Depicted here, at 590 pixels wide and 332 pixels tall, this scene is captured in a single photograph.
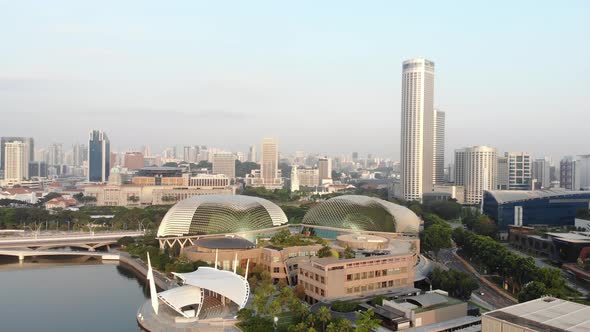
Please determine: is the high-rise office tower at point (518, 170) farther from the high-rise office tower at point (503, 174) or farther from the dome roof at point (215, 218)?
the dome roof at point (215, 218)

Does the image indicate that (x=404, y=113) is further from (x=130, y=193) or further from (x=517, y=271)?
(x=517, y=271)

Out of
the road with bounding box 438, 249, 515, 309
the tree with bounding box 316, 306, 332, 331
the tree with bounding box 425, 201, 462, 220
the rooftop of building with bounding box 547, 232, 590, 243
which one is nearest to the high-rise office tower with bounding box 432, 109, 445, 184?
the tree with bounding box 425, 201, 462, 220

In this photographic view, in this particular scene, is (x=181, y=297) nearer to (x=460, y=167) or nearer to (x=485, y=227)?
(x=485, y=227)

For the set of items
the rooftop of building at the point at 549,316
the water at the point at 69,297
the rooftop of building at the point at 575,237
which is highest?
the rooftop of building at the point at 549,316

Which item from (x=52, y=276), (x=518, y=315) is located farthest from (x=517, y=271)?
(x=52, y=276)

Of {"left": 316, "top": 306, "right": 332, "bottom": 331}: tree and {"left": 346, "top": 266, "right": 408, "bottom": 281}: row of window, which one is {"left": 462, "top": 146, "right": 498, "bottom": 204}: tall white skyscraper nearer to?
{"left": 346, "top": 266, "right": 408, "bottom": 281}: row of window

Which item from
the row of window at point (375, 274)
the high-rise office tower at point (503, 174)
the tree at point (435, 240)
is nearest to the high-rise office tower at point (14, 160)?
the high-rise office tower at point (503, 174)
